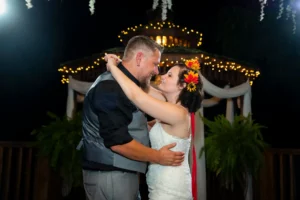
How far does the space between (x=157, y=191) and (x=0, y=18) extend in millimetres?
10126

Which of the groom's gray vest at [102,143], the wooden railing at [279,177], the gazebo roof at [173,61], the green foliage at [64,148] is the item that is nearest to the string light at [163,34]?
the gazebo roof at [173,61]

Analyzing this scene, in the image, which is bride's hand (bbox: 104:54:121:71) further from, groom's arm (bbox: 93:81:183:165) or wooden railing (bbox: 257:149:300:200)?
wooden railing (bbox: 257:149:300:200)

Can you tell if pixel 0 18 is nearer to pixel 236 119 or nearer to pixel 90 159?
pixel 236 119

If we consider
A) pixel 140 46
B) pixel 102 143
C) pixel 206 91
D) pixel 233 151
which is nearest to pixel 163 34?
pixel 206 91

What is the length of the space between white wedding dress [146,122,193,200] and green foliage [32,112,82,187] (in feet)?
10.1

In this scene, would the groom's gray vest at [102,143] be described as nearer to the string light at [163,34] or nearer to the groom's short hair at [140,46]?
the groom's short hair at [140,46]

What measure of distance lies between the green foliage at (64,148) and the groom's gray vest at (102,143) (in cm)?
323

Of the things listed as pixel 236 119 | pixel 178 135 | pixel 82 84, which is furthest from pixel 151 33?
pixel 178 135

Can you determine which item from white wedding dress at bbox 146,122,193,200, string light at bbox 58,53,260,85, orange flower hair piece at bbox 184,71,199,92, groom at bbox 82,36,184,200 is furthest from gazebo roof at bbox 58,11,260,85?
groom at bbox 82,36,184,200

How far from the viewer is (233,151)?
523cm

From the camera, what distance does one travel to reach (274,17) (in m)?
11.5

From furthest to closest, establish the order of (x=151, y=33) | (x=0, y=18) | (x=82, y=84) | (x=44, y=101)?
(x=44, y=101) → (x=0, y=18) → (x=151, y=33) → (x=82, y=84)

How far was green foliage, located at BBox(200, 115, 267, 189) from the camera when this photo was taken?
16.8 ft

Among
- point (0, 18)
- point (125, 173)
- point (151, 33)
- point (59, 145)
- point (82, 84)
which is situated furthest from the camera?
point (0, 18)
